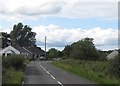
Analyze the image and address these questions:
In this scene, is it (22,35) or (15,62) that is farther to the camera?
(22,35)

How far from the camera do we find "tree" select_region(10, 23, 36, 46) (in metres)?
155

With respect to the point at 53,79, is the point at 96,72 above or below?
above

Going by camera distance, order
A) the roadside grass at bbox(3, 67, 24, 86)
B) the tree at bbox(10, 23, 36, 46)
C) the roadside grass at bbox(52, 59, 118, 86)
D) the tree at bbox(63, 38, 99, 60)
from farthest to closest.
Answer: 1. the tree at bbox(10, 23, 36, 46)
2. the tree at bbox(63, 38, 99, 60)
3. the roadside grass at bbox(52, 59, 118, 86)
4. the roadside grass at bbox(3, 67, 24, 86)

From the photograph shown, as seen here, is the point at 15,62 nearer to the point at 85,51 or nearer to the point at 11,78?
the point at 11,78

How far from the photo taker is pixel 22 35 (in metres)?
158

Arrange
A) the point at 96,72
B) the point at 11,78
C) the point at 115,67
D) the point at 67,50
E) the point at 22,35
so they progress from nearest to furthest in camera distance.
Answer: the point at 11,78
the point at 115,67
the point at 96,72
the point at 67,50
the point at 22,35

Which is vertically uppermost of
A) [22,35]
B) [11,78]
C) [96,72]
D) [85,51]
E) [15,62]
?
[22,35]

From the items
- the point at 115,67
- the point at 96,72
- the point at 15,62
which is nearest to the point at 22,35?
the point at 15,62

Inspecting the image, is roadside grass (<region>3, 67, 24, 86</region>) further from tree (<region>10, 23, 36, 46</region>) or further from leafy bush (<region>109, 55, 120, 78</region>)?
tree (<region>10, 23, 36, 46</region>)

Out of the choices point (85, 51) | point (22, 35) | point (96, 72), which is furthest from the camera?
point (22, 35)

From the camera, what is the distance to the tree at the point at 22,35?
155 m

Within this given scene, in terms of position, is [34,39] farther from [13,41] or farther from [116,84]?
[116,84]

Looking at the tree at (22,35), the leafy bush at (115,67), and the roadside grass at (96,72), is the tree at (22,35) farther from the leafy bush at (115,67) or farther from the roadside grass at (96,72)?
Result: the leafy bush at (115,67)

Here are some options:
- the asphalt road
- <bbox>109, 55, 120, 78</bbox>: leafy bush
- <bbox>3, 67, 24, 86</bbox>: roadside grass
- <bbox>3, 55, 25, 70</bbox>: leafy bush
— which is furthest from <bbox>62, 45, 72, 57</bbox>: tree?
<bbox>3, 67, 24, 86</bbox>: roadside grass
